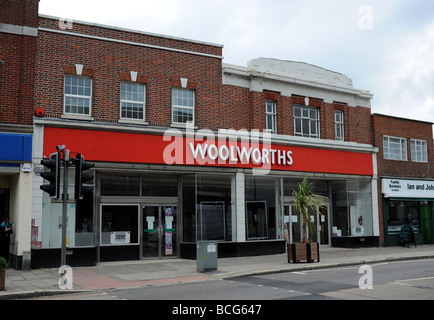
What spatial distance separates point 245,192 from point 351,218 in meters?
6.92

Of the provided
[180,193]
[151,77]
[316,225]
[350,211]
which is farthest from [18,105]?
[350,211]

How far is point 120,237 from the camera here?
60.6 feet

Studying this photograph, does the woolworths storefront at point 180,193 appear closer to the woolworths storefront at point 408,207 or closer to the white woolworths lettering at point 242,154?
the white woolworths lettering at point 242,154

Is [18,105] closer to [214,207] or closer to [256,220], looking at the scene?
[214,207]

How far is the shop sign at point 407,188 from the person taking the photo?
25.4 metres

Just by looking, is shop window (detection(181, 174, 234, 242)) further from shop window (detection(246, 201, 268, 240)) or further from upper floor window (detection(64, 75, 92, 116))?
upper floor window (detection(64, 75, 92, 116))

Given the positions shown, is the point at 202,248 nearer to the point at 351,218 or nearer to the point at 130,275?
the point at 130,275

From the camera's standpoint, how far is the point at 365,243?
953 inches

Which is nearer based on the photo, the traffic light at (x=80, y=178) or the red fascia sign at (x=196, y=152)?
the traffic light at (x=80, y=178)

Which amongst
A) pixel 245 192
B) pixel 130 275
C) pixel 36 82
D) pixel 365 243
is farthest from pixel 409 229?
pixel 36 82

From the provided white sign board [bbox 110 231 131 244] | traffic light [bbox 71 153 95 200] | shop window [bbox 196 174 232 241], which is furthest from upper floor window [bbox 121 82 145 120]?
traffic light [bbox 71 153 95 200]

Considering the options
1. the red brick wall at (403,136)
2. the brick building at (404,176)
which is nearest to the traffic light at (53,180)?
the brick building at (404,176)

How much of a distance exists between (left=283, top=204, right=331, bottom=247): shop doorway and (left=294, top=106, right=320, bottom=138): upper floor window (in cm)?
373

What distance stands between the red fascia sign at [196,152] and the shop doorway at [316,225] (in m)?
2.21
